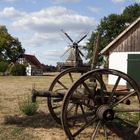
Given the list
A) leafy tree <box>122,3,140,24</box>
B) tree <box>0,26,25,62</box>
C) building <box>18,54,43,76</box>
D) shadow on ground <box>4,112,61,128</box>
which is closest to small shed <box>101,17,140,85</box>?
shadow on ground <box>4,112,61,128</box>

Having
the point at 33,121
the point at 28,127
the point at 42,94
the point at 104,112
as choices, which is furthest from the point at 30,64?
the point at 104,112

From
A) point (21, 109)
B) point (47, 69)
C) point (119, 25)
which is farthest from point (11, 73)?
point (21, 109)

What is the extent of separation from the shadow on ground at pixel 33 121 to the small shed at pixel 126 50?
13.8 meters

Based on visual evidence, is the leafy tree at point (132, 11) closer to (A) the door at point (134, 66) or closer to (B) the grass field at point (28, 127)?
(A) the door at point (134, 66)

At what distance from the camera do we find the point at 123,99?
990 cm

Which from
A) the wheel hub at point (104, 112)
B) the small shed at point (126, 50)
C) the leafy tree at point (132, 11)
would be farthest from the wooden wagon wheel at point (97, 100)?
the leafy tree at point (132, 11)

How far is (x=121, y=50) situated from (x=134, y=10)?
49.5 m

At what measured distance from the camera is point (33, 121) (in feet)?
40.4

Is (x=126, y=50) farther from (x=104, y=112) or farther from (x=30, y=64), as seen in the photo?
(x=30, y=64)

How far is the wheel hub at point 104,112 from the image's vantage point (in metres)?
9.42

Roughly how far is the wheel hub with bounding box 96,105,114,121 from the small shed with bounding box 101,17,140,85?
16503 mm

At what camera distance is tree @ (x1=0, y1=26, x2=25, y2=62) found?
88.6 m

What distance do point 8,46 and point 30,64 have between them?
254 inches

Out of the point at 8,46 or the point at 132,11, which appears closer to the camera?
the point at 132,11
